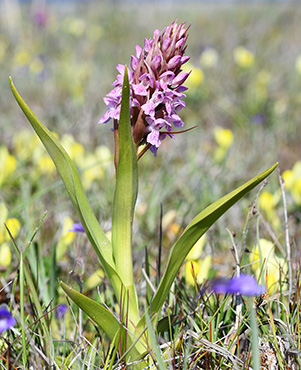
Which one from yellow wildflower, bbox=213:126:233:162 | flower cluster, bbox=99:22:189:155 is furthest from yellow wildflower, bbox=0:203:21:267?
yellow wildflower, bbox=213:126:233:162

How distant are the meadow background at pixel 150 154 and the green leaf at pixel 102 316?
0.15 metres

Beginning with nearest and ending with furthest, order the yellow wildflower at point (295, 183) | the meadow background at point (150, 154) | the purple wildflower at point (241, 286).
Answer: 1. the purple wildflower at point (241, 286)
2. the meadow background at point (150, 154)
3. the yellow wildflower at point (295, 183)

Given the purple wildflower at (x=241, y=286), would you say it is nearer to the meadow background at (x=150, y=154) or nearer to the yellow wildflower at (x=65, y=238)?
the meadow background at (x=150, y=154)

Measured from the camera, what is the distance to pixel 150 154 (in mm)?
2617

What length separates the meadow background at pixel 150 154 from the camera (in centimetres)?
149

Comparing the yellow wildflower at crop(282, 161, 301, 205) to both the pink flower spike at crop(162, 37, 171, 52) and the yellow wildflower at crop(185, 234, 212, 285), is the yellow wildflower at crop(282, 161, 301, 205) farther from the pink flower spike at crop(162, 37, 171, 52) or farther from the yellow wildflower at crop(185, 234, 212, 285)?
the pink flower spike at crop(162, 37, 171, 52)

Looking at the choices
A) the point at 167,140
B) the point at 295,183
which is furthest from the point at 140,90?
the point at 167,140

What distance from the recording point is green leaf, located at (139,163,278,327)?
742mm

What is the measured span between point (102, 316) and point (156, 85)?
0.47 m

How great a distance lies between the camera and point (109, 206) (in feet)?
6.33

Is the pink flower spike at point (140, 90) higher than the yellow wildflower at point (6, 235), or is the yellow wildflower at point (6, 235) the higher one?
the pink flower spike at point (140, 90)

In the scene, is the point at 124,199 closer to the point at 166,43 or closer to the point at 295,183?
the point at 166,43

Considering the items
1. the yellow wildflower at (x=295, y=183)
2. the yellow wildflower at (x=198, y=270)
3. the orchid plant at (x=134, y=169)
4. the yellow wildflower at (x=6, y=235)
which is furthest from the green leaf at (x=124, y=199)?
the yellow wildflower at (x=295, y=183)

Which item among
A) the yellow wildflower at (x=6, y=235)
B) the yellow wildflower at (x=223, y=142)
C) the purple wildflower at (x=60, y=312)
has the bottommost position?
the purple wildflower at (x=60, y=312)
